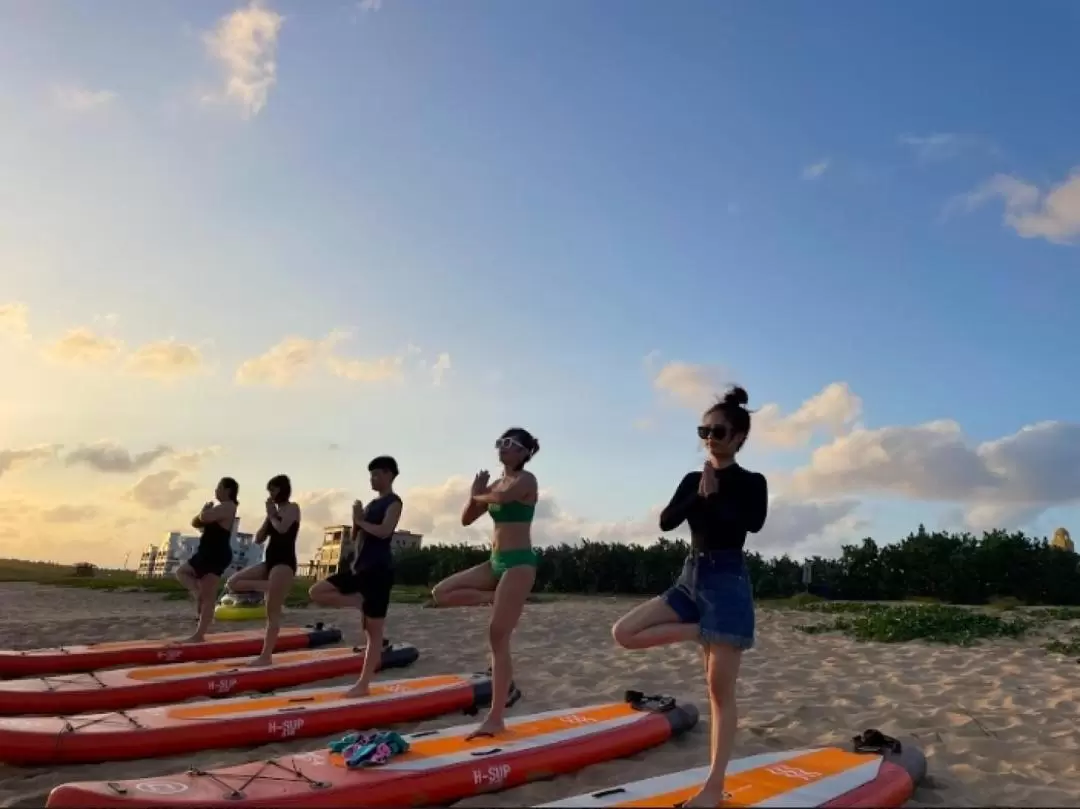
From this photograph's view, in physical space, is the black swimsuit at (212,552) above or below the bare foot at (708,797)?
above

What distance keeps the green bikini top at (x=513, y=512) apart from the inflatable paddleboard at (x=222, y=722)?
2.19 m

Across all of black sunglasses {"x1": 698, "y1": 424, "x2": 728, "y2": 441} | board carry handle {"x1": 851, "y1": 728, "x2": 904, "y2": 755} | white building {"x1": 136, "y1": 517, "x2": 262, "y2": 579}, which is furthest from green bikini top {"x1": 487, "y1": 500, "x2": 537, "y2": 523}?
white building {"x1": 136, "y1": 517, "x2": 262, "y2": 579}

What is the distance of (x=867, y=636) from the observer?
1347 cm

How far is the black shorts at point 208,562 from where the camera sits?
1087 cm

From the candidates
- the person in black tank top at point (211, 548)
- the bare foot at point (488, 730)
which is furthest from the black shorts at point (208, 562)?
the bare foot at point (488, 730)

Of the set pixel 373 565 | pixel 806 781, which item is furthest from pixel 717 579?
pixel 373 565

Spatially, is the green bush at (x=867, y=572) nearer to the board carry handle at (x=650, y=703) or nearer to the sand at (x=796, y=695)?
the sand at (x=796, y=695)

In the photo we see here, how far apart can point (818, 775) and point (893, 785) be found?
444 millimetres

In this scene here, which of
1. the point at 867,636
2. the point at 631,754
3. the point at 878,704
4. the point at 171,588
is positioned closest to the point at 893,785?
the point at 631,754

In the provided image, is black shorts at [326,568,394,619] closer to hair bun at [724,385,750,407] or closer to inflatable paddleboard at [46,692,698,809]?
inflatable paddleboard at [46,692,698,809]

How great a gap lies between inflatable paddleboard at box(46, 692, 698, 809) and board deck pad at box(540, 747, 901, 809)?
877mm

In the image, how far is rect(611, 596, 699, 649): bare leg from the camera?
493cm

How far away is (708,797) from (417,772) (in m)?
1.84

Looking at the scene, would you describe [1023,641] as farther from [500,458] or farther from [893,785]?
[500,458]
